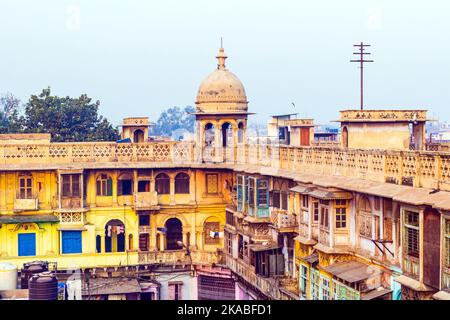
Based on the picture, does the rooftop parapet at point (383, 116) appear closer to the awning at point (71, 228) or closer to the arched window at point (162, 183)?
the arched window at point (162, 183)

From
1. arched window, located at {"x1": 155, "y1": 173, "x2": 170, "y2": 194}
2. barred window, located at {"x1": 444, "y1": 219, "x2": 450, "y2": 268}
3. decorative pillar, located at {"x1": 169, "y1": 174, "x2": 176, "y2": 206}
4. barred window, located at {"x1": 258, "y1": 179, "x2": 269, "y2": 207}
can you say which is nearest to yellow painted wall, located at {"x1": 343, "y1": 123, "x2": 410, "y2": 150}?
barred window, located at {"x1": 258, "y1": 179, "x2": 269, "y2": 207}

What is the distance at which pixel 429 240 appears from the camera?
17188 millimetres

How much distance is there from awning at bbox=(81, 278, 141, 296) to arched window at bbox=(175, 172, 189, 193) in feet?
14.7

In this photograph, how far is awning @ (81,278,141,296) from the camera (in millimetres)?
34406

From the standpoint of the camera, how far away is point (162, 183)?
3716 centimetres

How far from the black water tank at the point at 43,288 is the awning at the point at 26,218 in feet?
20.3

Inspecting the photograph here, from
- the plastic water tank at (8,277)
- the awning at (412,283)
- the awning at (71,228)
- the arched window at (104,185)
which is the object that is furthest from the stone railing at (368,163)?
the plastic water tank at (8,277)

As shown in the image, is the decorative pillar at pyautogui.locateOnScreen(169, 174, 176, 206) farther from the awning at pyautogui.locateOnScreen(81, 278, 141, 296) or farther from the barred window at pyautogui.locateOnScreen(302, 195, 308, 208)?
the barred window at pyautogui.locateOnScreen(302, 195, 308, 208)

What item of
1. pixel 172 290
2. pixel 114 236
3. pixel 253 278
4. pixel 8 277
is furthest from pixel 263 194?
pixel 8 277

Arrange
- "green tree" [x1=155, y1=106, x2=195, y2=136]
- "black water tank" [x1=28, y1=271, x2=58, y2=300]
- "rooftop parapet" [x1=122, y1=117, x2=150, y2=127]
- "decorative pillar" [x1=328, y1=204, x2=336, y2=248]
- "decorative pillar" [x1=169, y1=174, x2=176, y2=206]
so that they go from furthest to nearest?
1. "green tree" [x1=155, y1=106, x2=195, y2=136]
2. "rooftop parapet" [x1=122, y1=117, x2=150, y2=127]
3. "decorative pillar" [x1=169, y1=174, x2=176, y2=206]
4. "black water tank" [x1=28, y1=271, x2=58, y2=300]
5. "decorative pillar" [x1=328, y1=204, x2=336, y2=248]

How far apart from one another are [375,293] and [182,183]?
1786 centimetres

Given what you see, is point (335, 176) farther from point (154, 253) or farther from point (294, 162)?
point (154, 253)

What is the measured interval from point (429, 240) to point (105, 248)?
2184 centimetres
